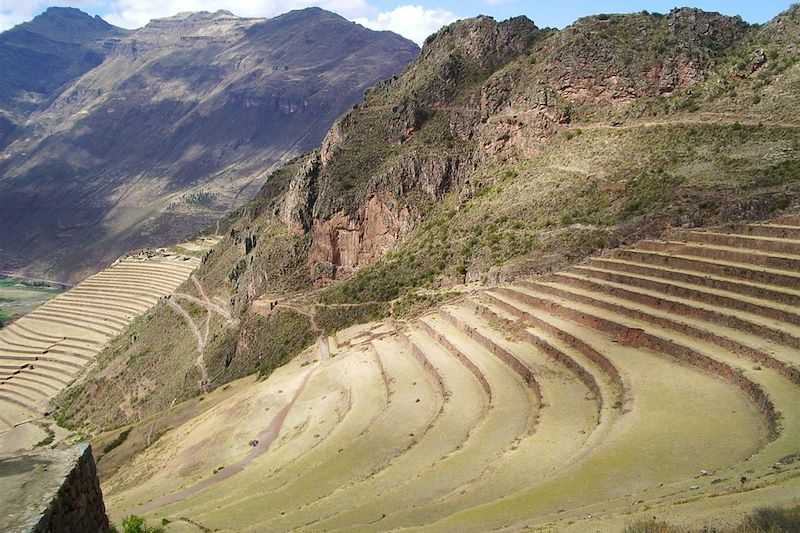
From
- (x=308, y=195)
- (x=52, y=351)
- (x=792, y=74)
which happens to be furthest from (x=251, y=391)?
(x=52, y=351)

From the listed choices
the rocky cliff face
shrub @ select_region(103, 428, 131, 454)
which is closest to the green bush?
the rocky cliff face

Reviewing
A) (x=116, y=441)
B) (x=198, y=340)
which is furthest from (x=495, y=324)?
(x=198, y=340)

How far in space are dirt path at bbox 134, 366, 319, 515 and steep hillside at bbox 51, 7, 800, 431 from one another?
13769 mm

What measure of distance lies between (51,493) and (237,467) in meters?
13.8

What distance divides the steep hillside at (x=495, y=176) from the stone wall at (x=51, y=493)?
26213 millimetres

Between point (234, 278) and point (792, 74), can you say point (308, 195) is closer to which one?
point (234, 278)

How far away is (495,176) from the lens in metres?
48.3

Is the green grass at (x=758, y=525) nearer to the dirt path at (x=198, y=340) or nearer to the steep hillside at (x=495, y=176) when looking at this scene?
the steep hillside at (x=495, y=176)

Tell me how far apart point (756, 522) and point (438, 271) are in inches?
1357

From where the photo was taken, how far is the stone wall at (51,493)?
868cm

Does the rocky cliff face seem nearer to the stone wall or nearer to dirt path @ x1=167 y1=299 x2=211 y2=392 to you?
dirt path @ x1=167 y1=299 x2=211 y2=392

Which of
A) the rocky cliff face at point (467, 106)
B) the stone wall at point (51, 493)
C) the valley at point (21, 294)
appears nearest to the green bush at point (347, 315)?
the rocky cliff face at point (467, 106)

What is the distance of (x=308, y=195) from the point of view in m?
57.0

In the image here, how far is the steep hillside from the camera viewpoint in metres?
34.2
